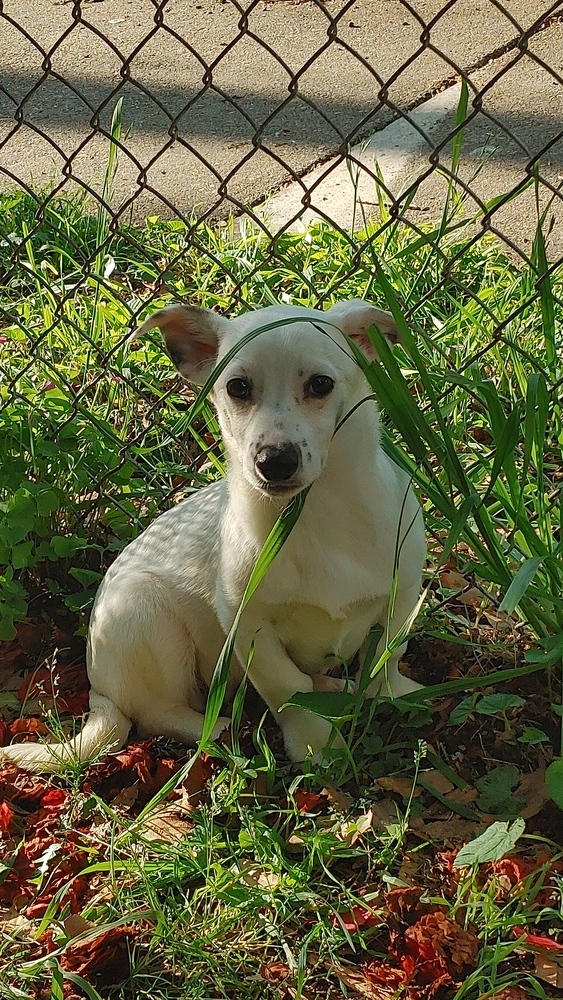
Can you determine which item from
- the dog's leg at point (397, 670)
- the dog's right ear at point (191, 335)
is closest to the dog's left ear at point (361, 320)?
the dog's right ear at point (191, 335)

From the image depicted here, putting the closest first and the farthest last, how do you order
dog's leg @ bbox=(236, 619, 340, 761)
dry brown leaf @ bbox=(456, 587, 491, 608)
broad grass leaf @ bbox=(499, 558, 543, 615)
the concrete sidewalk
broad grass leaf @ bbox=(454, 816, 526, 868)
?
broad grass leaf @ bbox=(499, 558, 543, 615) → broad grass leaf @ bbox=(454, 816, 526, 868) → dog's leg @ bbox=(236, 619, 340, 761) → dry brown leaf @ bbox=(456, 587, 491, 608) → the concrete sidewalk

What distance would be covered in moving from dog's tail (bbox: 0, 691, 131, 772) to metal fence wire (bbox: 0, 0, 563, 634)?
0.42 m

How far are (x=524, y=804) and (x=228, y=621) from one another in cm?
73

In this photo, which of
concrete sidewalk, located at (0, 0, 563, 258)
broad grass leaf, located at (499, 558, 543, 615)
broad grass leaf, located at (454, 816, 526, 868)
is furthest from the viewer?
concrete sidewalk, located at (0, 0, 563, 258)

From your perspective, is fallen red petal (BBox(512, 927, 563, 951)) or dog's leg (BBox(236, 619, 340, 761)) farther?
dog's leg (BBox(236, 619, 340, 761))

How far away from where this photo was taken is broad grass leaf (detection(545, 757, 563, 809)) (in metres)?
1.96

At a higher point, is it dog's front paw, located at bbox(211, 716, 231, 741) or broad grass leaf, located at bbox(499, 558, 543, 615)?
broad grass leaf, located at bbox(499, 558, 543, 615)

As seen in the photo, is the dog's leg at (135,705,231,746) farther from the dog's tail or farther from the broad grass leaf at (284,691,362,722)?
the broad grass leaf at (284,691,362,722)

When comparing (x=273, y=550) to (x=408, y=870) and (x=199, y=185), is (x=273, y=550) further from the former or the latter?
(x=199, y=185)

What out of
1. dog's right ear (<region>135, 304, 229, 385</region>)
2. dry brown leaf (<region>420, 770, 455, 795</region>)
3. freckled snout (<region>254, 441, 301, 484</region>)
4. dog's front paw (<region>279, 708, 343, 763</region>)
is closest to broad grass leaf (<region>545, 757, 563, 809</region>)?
dry brown leaf (<region>420, 770, 455, 795</region>)

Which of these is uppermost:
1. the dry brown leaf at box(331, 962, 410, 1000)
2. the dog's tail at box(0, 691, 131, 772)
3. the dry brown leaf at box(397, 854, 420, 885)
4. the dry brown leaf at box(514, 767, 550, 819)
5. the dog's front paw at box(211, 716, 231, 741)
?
the dog's tail at box(0, 691, 131, 772)

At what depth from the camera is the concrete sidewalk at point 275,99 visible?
4.27m

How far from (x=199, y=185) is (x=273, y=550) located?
9.21ft

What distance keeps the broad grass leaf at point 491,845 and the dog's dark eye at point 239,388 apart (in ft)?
3.14
